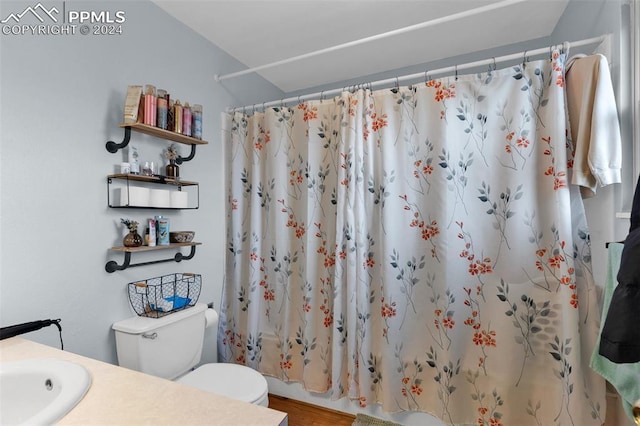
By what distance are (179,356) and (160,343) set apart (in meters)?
0.16

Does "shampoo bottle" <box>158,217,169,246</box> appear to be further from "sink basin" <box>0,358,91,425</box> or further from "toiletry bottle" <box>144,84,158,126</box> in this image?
"sink basin" <box>0,358,91,425</box>

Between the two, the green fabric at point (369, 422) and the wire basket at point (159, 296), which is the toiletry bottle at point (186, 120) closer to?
the wire basket at point (159, 296)

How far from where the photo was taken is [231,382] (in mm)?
1527

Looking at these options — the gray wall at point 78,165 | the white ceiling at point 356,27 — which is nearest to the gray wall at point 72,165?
the gray wall at point 78,165

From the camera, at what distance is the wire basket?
1.56 metres

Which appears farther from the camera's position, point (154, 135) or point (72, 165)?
point (154, 135)

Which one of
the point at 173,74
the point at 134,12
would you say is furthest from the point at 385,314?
the point at 134,12

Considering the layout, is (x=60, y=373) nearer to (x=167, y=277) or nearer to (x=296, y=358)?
(x=167, y=277)

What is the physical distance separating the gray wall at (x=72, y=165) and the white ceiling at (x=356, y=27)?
1.00 ft

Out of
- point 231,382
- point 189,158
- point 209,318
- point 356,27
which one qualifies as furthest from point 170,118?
point 231,382

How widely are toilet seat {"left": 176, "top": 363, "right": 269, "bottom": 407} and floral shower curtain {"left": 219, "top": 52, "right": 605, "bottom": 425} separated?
1.50ft

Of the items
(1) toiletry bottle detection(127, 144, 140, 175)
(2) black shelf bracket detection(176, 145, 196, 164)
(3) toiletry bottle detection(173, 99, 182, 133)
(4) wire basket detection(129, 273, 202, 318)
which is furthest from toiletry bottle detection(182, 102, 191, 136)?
(4) wire basket detection(129, 273, 202, 318)

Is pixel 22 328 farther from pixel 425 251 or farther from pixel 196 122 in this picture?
pixel 425 251

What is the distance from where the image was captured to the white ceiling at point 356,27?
1.75 metres
